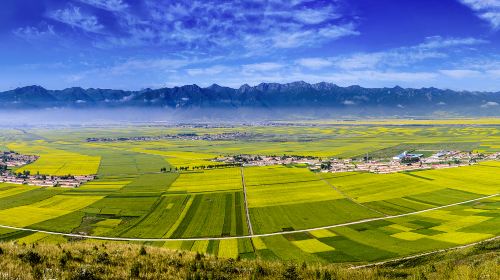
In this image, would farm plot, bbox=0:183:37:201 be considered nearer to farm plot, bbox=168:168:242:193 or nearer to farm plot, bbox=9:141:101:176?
farm plot, bbox=9:141:101:176

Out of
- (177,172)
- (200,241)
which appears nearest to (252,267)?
(200,241)

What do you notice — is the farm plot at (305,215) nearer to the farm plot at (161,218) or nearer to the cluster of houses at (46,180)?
the farm plot at (161,218)

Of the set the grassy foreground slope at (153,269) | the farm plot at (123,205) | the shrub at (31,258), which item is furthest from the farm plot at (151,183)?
the shrub at (31,258)

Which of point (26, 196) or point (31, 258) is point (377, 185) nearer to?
point (26, 196)

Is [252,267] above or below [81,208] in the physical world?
above

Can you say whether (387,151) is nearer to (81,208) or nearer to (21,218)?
(81,208)

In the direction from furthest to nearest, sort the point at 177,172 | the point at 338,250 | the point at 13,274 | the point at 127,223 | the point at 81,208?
the point at 177,172 → the point at 81,208 → the point at 127,223 → the point at 338,250 → the point at 13,274

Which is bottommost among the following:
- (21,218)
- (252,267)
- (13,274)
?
(21,218)
